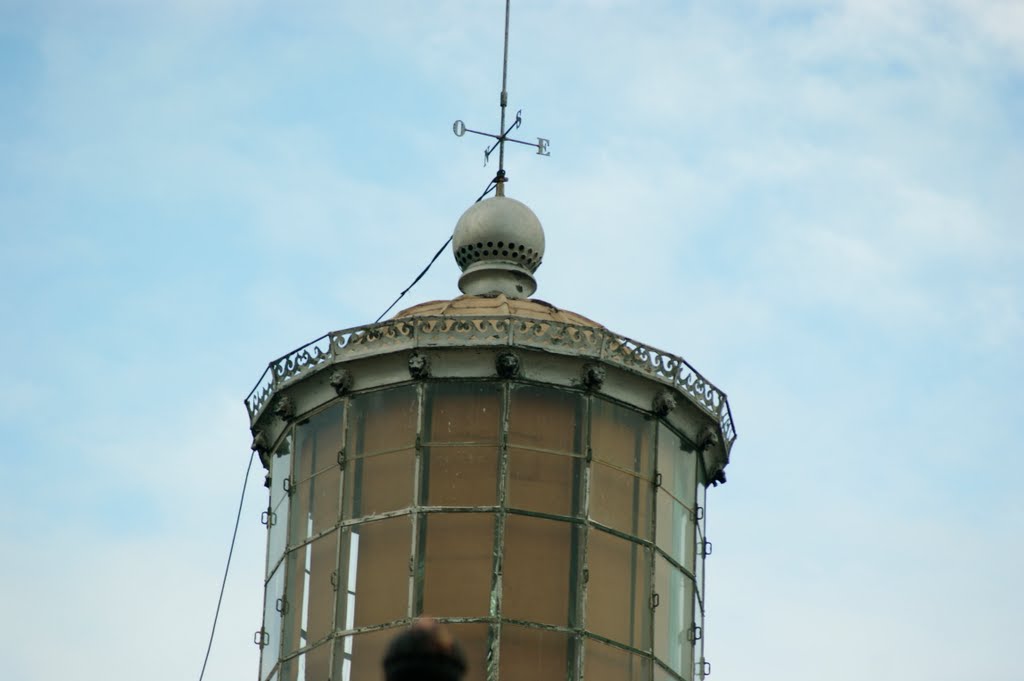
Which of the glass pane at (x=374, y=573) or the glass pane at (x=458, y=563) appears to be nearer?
the glass pane at (x=458, y=563)

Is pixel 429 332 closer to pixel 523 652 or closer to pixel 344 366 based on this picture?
pixel 344 366

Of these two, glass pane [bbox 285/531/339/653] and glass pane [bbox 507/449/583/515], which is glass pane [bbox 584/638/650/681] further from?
Answer: glass pane [bbox 285/531/339/653]

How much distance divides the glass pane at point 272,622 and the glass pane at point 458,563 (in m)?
2.26

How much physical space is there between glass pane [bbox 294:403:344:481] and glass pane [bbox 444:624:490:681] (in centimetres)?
283

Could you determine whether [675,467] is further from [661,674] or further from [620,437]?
[661,674]

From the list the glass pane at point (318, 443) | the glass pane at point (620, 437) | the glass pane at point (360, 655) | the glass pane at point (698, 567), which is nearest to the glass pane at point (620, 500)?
the glass pane at point (620, 437)

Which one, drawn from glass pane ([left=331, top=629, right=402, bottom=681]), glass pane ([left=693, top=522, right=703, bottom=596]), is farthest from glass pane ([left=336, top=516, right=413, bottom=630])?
glass pane ([left=693, top=522, right=703, bottom=596])

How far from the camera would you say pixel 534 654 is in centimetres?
2416

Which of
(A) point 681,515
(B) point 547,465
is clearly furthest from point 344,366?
(A) point 681,515

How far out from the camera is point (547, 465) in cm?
2522

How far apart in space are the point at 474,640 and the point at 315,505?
2.93m

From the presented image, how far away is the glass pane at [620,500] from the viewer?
25172mm

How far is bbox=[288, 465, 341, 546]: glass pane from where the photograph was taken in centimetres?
2548

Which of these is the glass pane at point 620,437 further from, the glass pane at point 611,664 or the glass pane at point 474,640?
the glass pane at point 474,640
